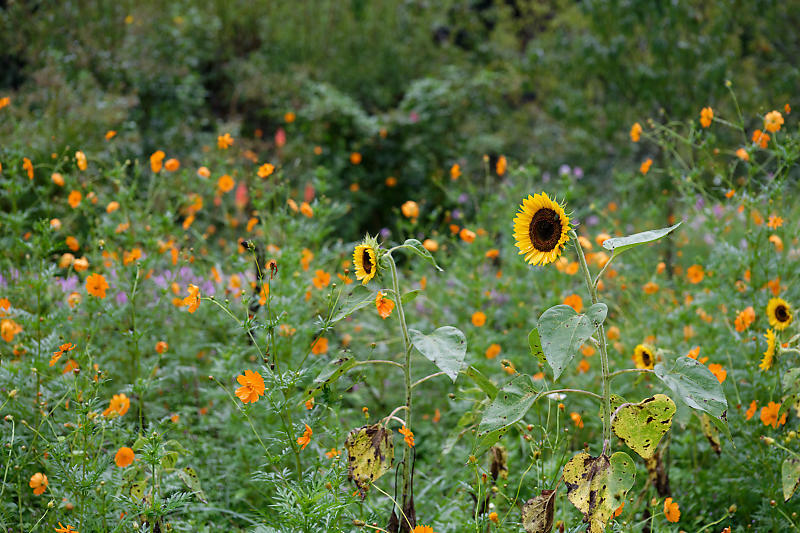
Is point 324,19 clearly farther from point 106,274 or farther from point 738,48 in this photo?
point 106,274

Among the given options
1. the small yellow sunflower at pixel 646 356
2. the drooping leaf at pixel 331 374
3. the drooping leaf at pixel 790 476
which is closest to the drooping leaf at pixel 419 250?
the drooping leaf at pixel 331 374

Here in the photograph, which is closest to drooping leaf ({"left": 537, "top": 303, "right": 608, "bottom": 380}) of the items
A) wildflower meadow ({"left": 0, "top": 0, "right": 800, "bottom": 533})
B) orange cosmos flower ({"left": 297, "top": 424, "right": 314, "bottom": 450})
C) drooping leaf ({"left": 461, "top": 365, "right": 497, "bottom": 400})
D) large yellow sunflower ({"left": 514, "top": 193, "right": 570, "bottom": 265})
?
wildflower meadow ({"left": 0, "top": 0, "right": 800, "bottom": 533})

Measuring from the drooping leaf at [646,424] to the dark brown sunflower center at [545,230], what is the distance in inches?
14.5

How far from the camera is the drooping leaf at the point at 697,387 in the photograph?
4.06ft

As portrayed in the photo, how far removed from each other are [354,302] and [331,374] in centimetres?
17

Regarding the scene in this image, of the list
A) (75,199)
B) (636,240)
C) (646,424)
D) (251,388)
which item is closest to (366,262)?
(251,388)

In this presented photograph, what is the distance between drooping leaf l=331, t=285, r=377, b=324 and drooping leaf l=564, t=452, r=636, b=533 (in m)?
0.54

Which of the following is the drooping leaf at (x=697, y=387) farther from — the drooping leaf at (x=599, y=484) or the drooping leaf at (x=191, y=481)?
the drooping leaf at (x=191, y=481)

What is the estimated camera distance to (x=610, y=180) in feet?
20.2

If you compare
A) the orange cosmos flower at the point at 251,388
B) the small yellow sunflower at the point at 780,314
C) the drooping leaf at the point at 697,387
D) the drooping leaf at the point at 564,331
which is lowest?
the small yellow sunflower at the point at 780,314

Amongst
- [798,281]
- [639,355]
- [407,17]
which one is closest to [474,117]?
[407,17]

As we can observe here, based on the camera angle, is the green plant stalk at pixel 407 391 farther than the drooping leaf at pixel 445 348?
Yes

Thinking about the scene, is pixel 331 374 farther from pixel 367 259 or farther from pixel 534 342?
pixel 534 342

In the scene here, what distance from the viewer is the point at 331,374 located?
1441 millimetres
